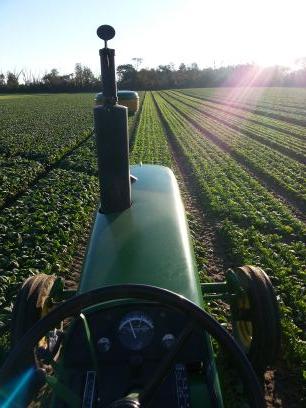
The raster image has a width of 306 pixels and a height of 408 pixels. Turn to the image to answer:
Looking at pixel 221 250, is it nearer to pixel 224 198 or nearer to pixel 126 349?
pixel 224 198

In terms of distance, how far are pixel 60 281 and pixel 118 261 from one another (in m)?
1.08

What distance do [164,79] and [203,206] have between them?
278 feet

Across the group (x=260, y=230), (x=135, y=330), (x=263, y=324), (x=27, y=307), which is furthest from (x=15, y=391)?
(x=260, y=230)

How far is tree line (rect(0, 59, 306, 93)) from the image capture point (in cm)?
8331

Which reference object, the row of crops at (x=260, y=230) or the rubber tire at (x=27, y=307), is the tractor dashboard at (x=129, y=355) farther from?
the row of crops at (x=260, y=230)

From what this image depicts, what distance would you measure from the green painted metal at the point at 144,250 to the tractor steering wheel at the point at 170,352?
108 centimetres

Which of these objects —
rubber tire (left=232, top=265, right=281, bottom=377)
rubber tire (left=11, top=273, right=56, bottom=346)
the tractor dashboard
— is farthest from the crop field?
the tractor dashboard

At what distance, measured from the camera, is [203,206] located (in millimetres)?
9672

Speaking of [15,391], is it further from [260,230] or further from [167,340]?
[260,230]

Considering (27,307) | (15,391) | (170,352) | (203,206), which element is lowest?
(203,206)

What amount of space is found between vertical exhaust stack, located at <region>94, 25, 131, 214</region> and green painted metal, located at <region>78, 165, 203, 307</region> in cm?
41

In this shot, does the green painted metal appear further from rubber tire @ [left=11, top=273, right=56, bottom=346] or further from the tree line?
the tree line

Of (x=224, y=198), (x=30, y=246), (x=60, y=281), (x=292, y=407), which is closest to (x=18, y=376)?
(x=60, y=281)

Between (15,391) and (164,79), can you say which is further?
(164,79)
